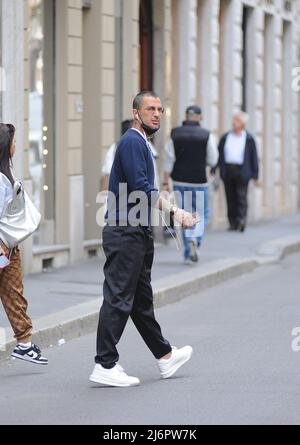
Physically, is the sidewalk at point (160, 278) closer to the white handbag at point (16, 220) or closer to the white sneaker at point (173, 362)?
the white handbag at point (16, 220)

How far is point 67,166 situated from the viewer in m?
17.3

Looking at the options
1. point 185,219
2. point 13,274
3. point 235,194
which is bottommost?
point 235,194

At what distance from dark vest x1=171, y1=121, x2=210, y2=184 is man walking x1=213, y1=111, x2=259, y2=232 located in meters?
5.18

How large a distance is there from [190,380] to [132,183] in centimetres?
141

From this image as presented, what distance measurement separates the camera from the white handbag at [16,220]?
33.6ft

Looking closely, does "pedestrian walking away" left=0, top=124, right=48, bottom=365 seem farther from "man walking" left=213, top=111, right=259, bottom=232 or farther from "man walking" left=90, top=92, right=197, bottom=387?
"man walking" left=213, top=111, right=259, bottom=232

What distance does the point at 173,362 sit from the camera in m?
9.87

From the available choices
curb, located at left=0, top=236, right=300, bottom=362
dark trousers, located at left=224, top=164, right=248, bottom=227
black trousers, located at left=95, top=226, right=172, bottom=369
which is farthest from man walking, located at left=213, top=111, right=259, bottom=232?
black trousers, located at left=95, top=226, right=172, bottom=369

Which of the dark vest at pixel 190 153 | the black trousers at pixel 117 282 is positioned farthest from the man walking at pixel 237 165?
the black trousers at pixel 117 282

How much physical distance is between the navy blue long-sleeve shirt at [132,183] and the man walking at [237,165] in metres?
13.4

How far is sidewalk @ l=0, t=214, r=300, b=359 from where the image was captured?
1210cm

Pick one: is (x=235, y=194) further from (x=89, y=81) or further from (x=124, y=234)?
(x=124, y=234)

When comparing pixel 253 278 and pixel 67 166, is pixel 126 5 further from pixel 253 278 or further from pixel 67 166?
pixel 253 278

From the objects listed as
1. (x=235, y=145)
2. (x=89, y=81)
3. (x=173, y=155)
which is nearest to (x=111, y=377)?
(x=173, y=155)
